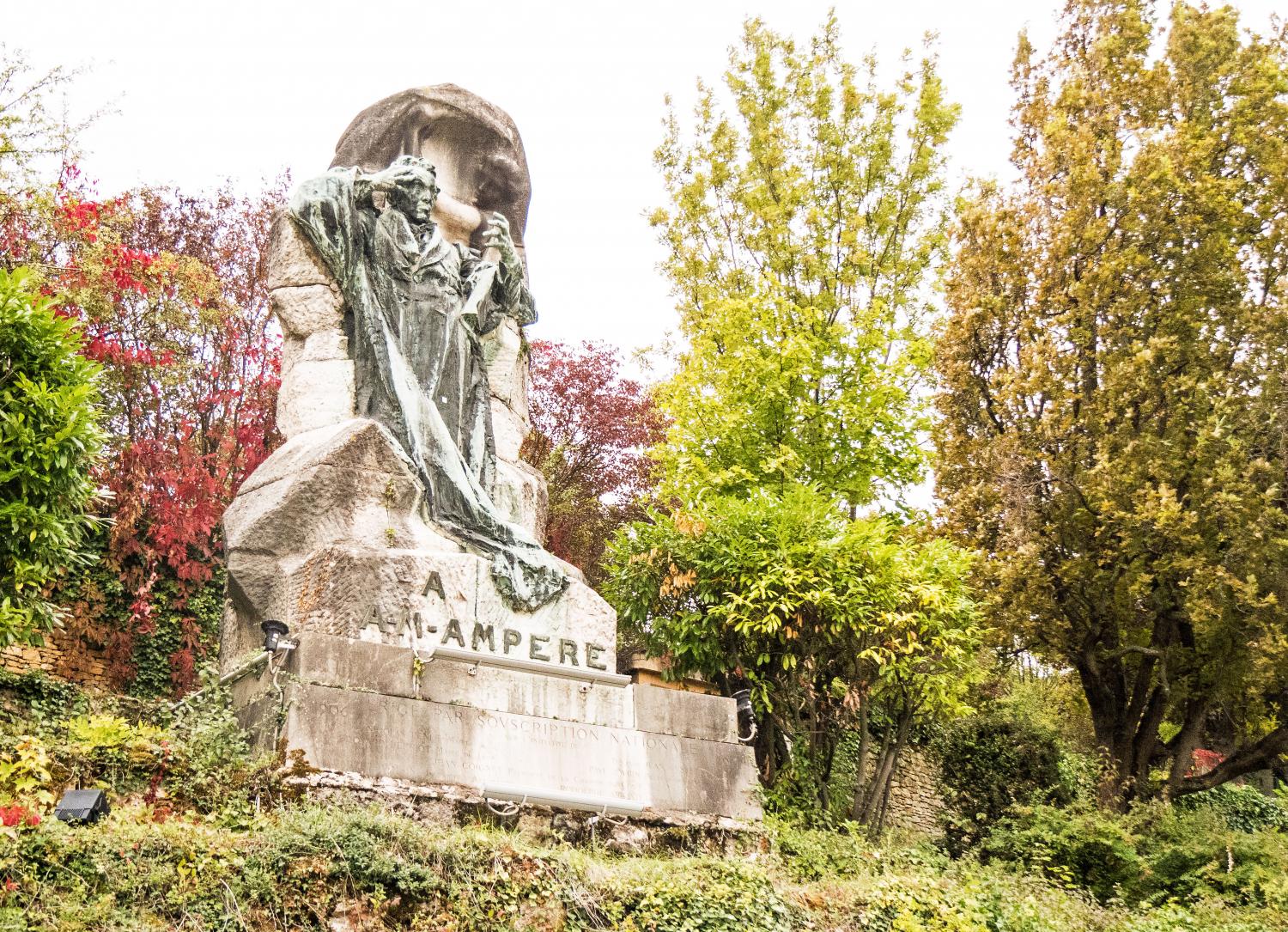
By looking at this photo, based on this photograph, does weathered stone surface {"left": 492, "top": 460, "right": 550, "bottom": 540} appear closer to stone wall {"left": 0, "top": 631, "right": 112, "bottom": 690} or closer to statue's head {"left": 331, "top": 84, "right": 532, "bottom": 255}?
statue's head {"left": 331, "top": 84, "right": 532, "bottom": 255}

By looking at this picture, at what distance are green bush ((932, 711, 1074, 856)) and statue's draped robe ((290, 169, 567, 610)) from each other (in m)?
7.20

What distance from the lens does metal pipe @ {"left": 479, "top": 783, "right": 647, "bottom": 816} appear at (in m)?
7.86

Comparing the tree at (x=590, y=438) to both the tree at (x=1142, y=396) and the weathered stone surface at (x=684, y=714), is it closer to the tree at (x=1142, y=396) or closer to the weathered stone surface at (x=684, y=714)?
the tree at (x=1142, y=396)

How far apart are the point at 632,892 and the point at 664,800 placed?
209cm

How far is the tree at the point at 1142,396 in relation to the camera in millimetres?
13195

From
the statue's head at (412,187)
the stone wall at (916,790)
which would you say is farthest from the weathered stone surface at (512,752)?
the stone wall at (916,790)

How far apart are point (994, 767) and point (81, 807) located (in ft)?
37.1

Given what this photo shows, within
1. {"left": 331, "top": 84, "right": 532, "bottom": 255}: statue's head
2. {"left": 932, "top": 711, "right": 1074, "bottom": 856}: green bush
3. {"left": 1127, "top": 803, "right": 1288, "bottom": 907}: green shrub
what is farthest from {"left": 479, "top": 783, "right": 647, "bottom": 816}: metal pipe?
{"left": 932, "top": 711, "right": 1074, "bottom": 856}: green bush

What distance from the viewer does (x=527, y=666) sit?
866 centimetres

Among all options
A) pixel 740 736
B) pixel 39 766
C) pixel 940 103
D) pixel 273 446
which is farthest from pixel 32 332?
pixel 940 103

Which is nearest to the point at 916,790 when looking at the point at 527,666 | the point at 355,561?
the point at 527,666

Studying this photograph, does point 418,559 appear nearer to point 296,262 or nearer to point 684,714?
point 684,714

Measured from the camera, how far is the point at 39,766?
6578 mm

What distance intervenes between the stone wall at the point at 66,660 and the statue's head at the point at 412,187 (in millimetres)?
6022
